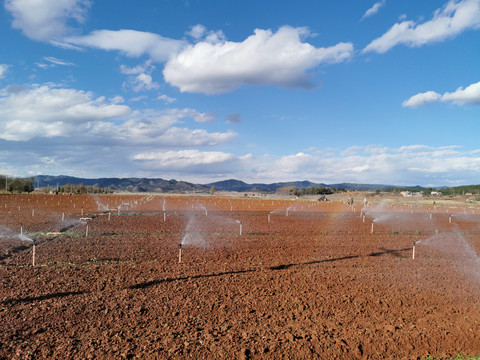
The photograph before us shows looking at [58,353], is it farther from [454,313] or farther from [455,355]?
[454,313]

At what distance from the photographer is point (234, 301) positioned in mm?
9172

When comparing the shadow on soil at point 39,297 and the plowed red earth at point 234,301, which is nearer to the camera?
the plowed red earth at point 234,301

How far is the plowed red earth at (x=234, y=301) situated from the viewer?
6793 millimetres

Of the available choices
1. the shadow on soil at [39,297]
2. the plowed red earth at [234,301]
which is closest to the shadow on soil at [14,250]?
the plowed red earth at [234,301]

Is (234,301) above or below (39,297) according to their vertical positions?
below

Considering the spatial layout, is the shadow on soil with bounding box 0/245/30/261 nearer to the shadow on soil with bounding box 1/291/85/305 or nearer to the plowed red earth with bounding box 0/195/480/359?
→ the plowed red earth with bounding box 0/195/480/359

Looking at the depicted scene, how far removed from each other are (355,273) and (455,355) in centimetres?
570

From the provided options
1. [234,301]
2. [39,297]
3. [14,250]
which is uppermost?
[14,250]

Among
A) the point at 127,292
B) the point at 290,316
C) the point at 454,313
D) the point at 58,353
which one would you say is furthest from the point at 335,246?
the point at 58,353

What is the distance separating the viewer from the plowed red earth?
6.79 metres

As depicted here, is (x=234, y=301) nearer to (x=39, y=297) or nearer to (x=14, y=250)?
(x=39, y=297)

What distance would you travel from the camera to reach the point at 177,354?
6391mm

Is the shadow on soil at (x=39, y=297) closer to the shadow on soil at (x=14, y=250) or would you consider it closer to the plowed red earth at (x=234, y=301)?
the plowed red earth at (x=234, y=301)

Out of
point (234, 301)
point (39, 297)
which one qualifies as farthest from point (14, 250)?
point (234, 301)
